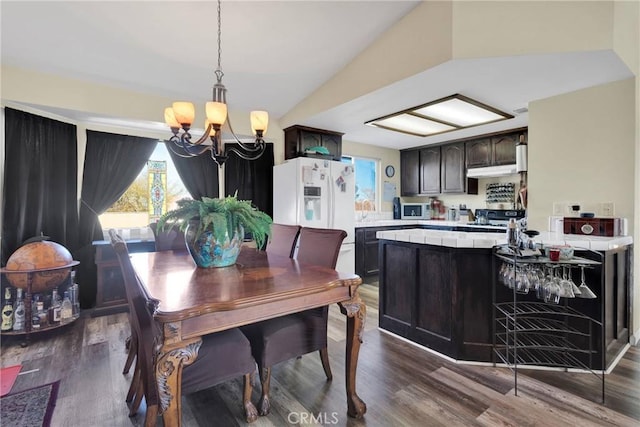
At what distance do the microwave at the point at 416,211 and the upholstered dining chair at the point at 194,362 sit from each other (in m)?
4.60

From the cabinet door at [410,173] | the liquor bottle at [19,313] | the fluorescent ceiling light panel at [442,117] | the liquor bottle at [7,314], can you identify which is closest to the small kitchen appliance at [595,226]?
the fluorescent ceiling light panel at [442,117]

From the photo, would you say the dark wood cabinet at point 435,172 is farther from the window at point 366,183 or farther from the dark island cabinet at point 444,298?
the dark island cabinet at point 444,298

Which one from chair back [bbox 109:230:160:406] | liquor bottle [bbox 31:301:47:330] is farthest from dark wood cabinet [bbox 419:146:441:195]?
liquor bottle [bbox 31:301:47:330]

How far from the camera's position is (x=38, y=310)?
2.74 metres

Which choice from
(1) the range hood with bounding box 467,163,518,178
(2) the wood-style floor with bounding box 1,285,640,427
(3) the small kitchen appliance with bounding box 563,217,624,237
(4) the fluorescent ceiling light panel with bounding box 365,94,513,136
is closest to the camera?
(2) the wood-style floor with bounding box 1,285,640,427

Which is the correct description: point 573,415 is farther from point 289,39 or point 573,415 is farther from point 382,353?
point 289,39

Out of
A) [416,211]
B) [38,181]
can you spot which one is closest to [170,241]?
[38,181]

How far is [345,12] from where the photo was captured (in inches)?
95.8

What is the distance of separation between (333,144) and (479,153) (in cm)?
229

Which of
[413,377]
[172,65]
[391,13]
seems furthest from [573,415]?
[172,65]

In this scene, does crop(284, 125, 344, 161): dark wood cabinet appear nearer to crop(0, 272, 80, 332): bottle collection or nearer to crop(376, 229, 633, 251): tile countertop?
crop(376, 229, 633, 251): tile countertop

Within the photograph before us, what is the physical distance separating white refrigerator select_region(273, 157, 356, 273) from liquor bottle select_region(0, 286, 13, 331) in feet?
9.02

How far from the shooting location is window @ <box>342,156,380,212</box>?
17.9 ft

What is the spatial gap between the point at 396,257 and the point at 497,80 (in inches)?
69.8
